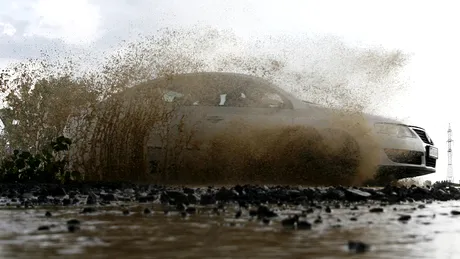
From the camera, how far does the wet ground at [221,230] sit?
10.7 feet

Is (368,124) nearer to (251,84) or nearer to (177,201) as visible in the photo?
(251,84)

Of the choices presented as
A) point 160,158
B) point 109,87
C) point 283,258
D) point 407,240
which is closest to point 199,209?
point 407,240

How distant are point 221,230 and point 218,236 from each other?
0.34 meters

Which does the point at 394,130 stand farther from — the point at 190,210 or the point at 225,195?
the point at 190,210

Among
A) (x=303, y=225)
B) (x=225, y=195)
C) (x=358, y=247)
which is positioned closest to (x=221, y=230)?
(x=303, y=225)

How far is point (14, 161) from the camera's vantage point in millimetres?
12273

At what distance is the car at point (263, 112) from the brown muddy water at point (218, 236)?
19.8ft

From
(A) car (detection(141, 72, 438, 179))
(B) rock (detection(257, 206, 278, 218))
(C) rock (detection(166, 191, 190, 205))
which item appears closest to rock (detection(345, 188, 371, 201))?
(C) rock (detection(166, 191, 190, 205))

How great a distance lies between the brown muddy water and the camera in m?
3.21

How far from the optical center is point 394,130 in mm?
12203

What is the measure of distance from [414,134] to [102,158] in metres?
5.23

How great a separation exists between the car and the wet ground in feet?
14.9

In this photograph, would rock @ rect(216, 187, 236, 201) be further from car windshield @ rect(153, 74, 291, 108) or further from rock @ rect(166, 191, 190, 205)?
car windshield @ rect(153, 74, 291, 108)

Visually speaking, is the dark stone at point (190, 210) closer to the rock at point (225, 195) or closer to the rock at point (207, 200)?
the rock at point (207, 200)
